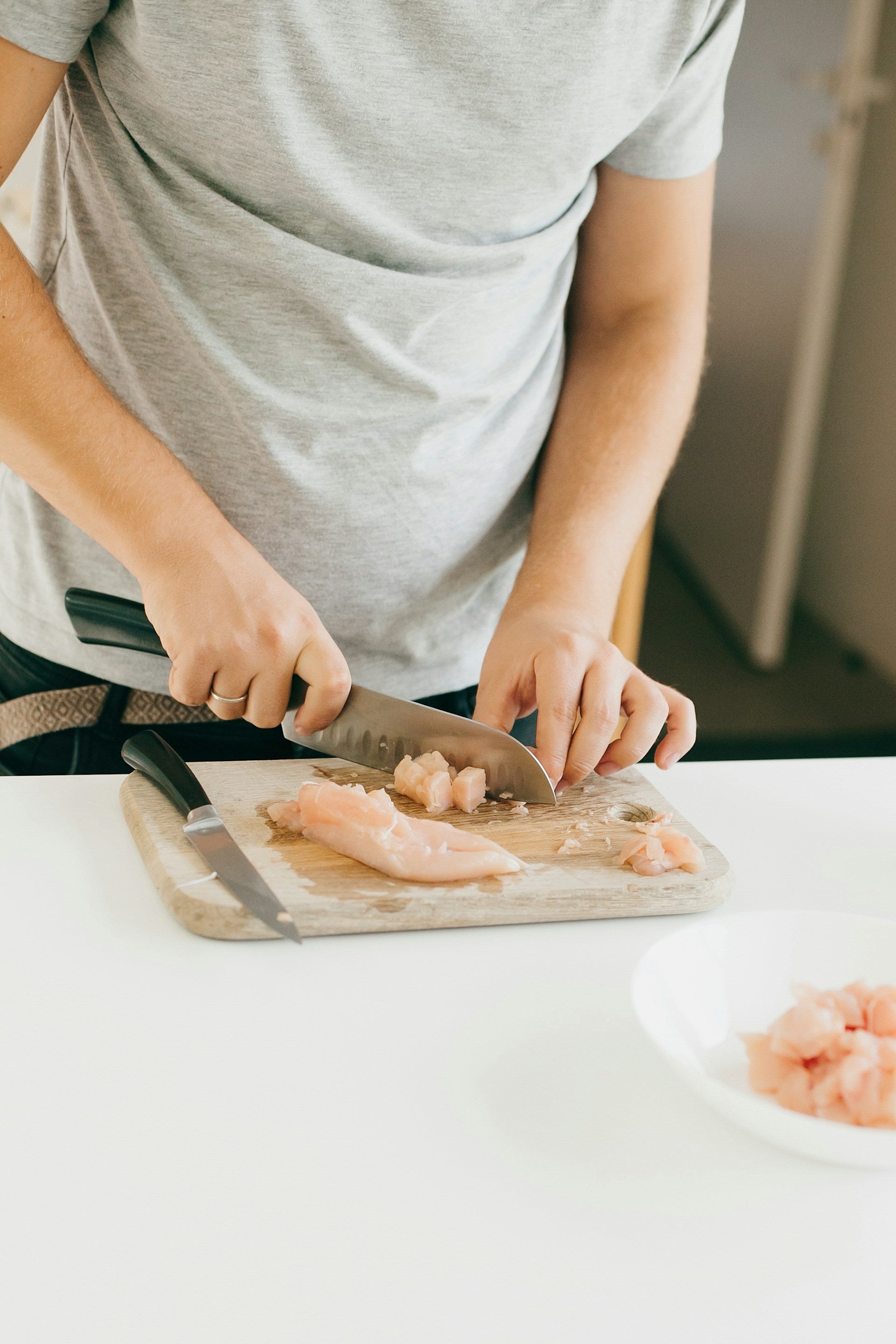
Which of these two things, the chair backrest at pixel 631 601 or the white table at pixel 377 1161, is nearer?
the white table at pixel 377 1161

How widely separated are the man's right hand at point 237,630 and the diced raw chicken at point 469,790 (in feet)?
0.41

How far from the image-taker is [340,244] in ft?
3.61

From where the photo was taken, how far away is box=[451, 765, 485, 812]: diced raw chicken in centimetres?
99

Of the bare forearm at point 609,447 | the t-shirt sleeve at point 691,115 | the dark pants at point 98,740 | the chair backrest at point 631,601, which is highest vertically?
the t-shirt sleeve at point 691,115

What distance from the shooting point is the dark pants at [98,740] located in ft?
4.00

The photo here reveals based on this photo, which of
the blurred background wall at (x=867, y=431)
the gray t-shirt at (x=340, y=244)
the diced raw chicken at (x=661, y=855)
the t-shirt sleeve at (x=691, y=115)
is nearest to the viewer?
the diced raw chicken at (x=661, y=855)

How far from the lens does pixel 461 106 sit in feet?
3.52

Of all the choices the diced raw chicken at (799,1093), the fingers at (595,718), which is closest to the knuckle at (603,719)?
the fingers at (595,718)

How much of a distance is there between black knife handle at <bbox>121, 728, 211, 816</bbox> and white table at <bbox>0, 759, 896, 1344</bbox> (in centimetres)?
8

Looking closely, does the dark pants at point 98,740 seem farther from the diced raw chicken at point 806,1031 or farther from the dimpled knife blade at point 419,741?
the diced raw chicken at point 806,1031

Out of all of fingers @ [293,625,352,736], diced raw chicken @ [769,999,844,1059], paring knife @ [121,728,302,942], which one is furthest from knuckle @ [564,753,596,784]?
diced raw chicken @ [769,999,844,1059]

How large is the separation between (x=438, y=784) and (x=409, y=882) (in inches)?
5.4

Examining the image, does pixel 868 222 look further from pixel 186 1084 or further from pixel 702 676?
pixel 186 1084

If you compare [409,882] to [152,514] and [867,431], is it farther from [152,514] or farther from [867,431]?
[867,431]
